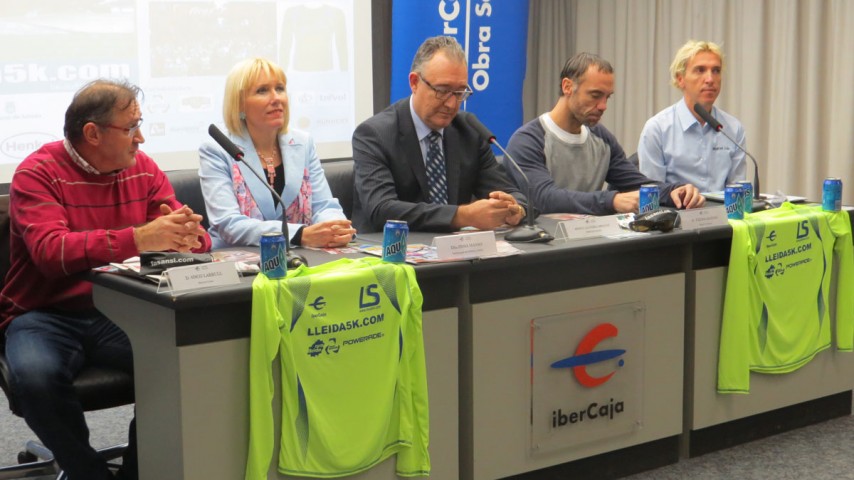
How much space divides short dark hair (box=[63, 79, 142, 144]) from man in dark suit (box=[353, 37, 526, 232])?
2.56 feet

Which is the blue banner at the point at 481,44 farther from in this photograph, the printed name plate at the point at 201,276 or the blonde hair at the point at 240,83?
the printed name plate at the point at 201,276

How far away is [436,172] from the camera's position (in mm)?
3127

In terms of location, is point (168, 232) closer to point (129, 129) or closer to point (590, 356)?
point (129, 129)

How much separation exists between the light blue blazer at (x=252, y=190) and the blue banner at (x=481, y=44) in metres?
2.19

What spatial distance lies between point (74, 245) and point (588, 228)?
1.27m

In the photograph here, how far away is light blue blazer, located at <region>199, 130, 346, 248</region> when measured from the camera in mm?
2766

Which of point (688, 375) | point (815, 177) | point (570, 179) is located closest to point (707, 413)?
point (688, 375)

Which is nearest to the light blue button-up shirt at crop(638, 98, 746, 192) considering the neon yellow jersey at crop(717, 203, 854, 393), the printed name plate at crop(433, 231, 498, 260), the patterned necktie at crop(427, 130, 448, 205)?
the neon yellow jersey at crop(717, 203, 854, 393)

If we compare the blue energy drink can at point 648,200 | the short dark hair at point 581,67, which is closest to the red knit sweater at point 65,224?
the blue energy drink can at point 648,200

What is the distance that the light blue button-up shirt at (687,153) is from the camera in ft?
12.0

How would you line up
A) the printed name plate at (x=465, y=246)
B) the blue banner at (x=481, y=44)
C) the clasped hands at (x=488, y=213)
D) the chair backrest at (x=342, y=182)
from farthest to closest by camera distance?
the blue banner at (x=481, y=44) < the chair backrest at (x=342, y=182) < the clasped hands at (x=488, y=213) < the printed name plate at (x=465, y=246)

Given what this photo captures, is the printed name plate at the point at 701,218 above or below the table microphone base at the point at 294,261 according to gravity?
above

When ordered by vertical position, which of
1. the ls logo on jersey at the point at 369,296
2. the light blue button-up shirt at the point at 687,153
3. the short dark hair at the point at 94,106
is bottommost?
the ls logo on jersey at the point at 369,296

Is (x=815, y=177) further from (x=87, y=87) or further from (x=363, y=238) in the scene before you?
(x=87, y=87)
